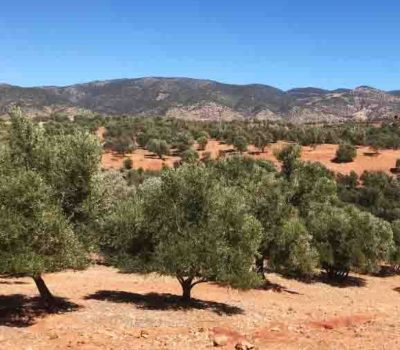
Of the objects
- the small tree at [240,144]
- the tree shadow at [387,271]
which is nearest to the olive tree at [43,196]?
the tree shadow at [387,271]

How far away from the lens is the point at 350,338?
25.3 m

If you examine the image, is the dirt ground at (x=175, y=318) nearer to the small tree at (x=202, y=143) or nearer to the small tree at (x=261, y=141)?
the small tree at (x=202, y=143)

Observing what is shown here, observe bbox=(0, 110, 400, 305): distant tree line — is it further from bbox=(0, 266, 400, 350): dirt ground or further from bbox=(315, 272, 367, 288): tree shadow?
bbox=(315, 272, 367, 288): tree shadow

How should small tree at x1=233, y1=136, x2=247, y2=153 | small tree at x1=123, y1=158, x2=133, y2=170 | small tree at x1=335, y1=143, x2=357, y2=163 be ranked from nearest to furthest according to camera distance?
small tree at x1=123, y1=158, x2=133, y2=170, small tree at x1=335, y1=143, x2=357, y2=163, small tree at x1=233, y1=136, x2=247, y2=153

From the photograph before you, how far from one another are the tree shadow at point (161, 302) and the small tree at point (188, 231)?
4.66ft

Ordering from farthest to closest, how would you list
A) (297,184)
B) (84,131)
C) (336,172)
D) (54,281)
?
(336,172)
(297,184)
(54,281)
(84,131)

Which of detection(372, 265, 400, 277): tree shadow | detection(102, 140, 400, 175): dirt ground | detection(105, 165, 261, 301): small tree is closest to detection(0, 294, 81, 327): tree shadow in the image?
detection(105, 165, 261, 301): small tree

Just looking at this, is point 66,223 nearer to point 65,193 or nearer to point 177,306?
point 65,193

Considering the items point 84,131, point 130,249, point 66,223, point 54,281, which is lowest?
point 54,281

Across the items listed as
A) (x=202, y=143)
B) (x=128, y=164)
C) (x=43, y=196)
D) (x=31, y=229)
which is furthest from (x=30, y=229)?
(x=202, y=143)

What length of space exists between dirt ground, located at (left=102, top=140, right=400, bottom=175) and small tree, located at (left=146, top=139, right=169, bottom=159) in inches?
44.3

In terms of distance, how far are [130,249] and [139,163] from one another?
75007mm

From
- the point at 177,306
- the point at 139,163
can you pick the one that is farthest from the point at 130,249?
the point at 139,163

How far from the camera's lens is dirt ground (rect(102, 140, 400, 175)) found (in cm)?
10406
